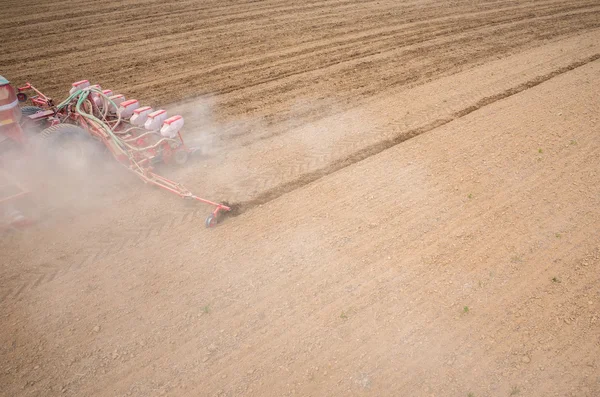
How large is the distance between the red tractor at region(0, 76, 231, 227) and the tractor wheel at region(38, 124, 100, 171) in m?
0.01

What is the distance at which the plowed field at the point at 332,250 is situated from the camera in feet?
13.4

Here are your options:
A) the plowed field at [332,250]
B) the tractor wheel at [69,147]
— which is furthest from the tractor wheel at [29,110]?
the plowed field at [332,250]

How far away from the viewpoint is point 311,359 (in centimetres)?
416

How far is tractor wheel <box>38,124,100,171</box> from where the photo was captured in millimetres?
6406

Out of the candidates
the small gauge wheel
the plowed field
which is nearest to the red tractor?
the small gauge wheel

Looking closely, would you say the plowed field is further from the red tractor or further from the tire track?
Answer: the red tractor

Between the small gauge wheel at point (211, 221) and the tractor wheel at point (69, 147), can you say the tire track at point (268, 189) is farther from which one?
the tractor wheel at point (69, 147)

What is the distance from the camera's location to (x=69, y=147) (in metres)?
6.58

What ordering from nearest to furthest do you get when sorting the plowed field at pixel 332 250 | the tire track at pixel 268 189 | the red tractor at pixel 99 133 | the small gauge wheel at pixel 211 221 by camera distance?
the plowed field at pixel 332 250, the tire track at pixel 268 189, the small gauge wheel at pixel 211 221, the red tractor at pixel 99 133

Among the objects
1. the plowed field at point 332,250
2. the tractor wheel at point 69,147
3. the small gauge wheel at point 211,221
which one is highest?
the tractor wheel at point 69,147

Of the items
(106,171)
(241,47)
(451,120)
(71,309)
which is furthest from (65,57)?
(451,120)

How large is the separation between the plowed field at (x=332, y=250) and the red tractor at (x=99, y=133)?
1.17ft

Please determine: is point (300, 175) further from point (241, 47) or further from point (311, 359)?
point (241, 47)

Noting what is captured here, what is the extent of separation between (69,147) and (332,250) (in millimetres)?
4512
